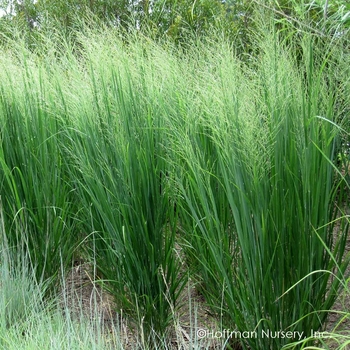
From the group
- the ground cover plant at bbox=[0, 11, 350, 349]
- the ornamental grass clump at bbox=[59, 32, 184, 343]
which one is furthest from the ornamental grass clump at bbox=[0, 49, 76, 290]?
the ornamental grass clump at bbox=[59, 32, 184, 343]

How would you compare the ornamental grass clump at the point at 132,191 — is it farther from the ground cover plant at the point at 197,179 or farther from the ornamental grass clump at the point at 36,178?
the ornamental grass clump at the point at 36,178

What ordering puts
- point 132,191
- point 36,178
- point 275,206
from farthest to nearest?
point 36,178, point 132,191, point 275,206

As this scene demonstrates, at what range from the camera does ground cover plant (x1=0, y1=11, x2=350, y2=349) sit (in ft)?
5.45

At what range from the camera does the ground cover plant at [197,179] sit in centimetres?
166

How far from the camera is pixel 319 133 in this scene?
1.78 m

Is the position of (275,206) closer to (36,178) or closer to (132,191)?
(132,191)

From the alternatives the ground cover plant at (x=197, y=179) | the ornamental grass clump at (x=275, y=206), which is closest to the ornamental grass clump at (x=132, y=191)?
the ground cover plant at (x=197, y=179)

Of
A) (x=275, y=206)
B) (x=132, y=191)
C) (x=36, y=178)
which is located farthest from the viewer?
(x=36, y=178)

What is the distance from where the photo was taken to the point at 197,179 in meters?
1.74

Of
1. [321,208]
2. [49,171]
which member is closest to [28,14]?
[49,171]

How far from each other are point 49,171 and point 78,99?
0.44 metres

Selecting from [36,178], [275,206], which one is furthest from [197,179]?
[36,178]

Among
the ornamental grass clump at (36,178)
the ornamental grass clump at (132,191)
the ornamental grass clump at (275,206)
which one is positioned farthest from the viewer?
the ornamental grass clump at (36,178)

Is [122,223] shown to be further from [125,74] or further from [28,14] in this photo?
[28,14]
